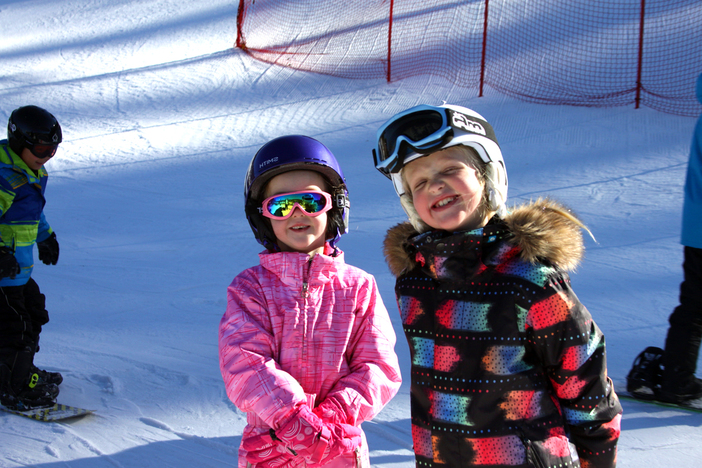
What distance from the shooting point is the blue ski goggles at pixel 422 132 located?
1651 millimetres

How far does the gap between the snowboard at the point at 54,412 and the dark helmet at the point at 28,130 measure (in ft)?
4.57

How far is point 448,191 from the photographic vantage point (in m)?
1.66

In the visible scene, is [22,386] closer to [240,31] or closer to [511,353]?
[511,353]

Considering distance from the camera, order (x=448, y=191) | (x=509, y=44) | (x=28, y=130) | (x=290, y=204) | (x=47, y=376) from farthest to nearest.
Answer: (x=509, y=44) < (x=47, y=376) < (x=28, y=130) < (x=290, y=204) < (x=448, y=191)

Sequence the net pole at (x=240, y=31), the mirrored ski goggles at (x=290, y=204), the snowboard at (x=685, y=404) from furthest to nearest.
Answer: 1. the net pole at (x=240, y=31)
2. the snowboard at (x=685, y=404)
3. the mirrored ski goggles at (x=290, y=204)

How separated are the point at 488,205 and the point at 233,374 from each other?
94 cm

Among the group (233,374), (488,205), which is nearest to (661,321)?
(488,205)

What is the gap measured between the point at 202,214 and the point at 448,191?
4.40m

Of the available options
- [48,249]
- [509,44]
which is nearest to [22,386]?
[48,249]

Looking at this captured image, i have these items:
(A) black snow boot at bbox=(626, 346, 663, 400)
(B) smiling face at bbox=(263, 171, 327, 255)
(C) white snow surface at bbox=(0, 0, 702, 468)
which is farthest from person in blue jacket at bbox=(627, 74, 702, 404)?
(B) smiling face at bbox=(263, 171, 327, 255)

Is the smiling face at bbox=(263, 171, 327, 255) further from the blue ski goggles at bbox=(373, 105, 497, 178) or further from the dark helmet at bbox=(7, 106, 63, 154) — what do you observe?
the dark helmet at bbox=(7, 106, 63, 154)

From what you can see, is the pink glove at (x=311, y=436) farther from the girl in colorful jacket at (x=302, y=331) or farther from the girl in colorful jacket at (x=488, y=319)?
the girl in colorful jacket at (x=488, y=319)

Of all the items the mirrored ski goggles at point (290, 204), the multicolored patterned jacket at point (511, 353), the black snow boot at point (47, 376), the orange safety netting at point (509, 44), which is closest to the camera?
the multicolored patterned jacket at point (511, 353)

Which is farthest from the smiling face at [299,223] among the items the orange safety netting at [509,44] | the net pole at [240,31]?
the net pole at [240,31]
